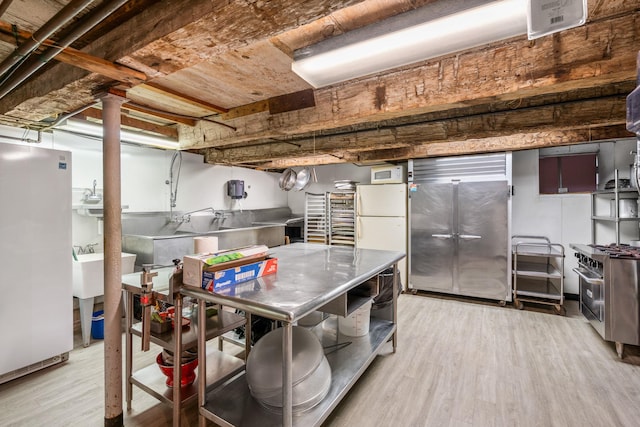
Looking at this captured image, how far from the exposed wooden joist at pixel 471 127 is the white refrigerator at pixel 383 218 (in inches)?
67.1

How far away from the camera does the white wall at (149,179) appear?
346 centimetres

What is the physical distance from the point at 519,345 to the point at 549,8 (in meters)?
3.16

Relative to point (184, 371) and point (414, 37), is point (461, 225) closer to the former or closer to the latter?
point (414, 37)

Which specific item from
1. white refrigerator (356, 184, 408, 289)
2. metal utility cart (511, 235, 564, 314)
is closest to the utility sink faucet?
white refrigerator (356, 184, 408, 289)

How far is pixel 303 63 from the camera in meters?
1.66

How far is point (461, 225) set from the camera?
4527 millimetres

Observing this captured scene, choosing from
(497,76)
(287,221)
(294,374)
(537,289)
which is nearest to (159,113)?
(294,374)

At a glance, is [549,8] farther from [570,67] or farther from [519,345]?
[519,345]

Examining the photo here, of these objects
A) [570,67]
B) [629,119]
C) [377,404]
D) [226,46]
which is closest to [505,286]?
[377,404]

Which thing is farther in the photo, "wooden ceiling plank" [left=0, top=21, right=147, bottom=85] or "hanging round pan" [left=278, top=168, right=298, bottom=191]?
"hanging round pan" [left=278, top=168, right=298, bottom=191]

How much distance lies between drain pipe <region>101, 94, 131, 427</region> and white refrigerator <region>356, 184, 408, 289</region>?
13.1ft

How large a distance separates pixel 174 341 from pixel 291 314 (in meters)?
0.90

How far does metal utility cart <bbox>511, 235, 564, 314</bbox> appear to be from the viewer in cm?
404

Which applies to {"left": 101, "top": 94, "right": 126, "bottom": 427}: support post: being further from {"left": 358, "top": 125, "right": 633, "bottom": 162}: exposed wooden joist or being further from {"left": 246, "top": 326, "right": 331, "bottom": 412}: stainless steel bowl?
{"left": 358, "top": 125, "right": 633, "bottom": 162}: exposed wooden joist
